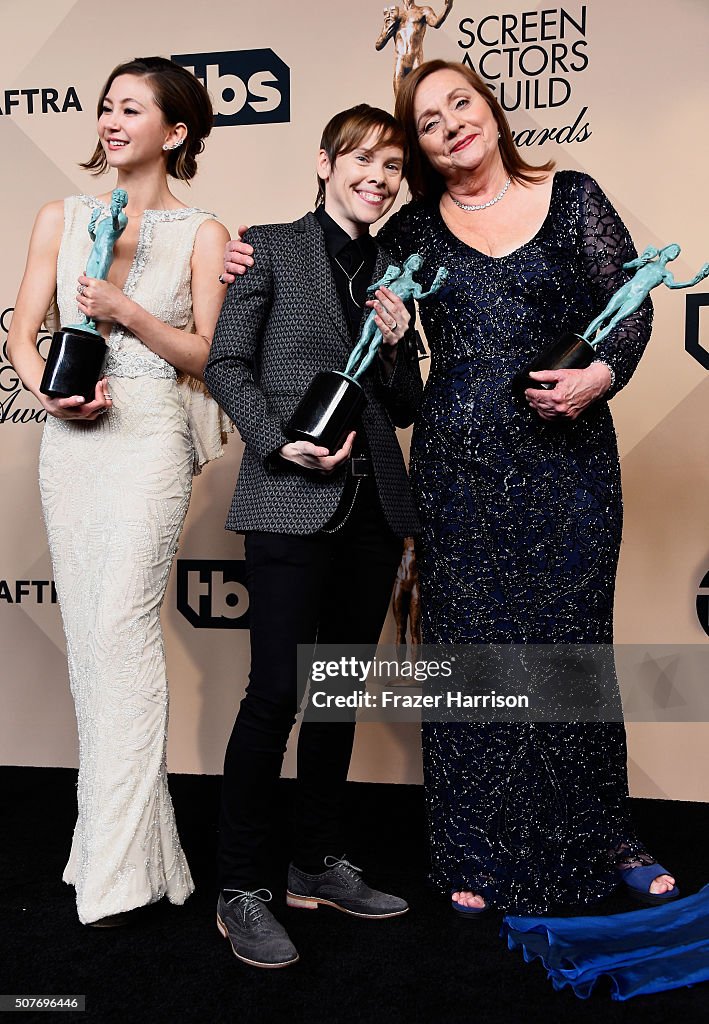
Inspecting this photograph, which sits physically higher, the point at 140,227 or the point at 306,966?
the point at 140,227

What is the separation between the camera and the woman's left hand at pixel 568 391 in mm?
1995

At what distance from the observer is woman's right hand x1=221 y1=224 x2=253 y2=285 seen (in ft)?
6.40

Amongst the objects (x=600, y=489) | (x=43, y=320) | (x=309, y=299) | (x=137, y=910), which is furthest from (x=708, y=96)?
(x=137, y=910)

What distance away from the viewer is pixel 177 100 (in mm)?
2146

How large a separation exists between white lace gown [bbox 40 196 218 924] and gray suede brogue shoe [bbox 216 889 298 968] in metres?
0.21

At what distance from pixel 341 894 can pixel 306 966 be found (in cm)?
25

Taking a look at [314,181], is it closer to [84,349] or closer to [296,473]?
[84,349]

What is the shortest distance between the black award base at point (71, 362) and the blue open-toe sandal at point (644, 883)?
1490 mm

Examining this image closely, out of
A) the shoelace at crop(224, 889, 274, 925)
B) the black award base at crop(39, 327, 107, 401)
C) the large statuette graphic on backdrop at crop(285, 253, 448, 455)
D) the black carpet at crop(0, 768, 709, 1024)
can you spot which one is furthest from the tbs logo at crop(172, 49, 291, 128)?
the shoelace at crop(224, 889, 274, 925)

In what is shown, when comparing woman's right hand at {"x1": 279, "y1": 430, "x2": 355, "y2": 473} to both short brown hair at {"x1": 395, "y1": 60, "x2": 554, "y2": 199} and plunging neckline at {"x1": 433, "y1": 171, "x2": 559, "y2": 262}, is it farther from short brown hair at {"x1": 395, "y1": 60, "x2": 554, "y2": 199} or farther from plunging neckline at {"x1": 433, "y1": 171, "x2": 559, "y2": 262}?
short brown hair at {"x1": 395, "y1": 60, "x2": 554, "y2": 199}

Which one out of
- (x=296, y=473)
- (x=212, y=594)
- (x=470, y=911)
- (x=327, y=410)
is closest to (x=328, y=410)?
(x=327, y=410)

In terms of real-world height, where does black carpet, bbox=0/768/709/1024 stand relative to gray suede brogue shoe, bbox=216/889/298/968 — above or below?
below

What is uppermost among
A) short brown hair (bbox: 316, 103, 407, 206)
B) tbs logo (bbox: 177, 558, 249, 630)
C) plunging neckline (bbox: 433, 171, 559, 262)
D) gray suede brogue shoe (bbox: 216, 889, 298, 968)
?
short brown hair (bbox: 316, 103, 407, 206)

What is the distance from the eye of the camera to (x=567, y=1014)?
1.71m
